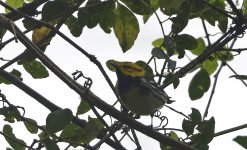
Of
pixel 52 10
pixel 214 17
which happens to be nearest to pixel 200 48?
pixel 214 17

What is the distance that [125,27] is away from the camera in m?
3.10

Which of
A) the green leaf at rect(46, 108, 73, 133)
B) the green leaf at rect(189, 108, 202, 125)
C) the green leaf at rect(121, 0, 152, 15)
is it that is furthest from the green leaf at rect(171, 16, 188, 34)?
the green leaf at rect(46, 108, 73, 133)

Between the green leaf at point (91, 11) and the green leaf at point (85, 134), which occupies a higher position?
the green leaf at point (91, 11)

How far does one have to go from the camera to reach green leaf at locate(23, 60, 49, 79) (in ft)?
10.7

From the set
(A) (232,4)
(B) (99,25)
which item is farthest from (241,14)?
(B) (99,25)

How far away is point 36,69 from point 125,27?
59 cm

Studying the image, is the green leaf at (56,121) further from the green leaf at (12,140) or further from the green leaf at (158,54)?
the green leaf at (158,54)

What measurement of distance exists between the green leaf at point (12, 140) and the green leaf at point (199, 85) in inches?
45.5

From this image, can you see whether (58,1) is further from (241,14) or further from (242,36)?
(242,36)

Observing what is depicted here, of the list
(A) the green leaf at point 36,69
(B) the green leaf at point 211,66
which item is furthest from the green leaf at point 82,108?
(B) the green leaf at point 211,66

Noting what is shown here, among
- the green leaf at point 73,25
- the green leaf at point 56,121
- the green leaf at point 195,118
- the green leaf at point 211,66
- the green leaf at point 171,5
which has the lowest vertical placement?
the green leaf at point 56,121

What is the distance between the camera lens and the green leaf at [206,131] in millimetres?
2699

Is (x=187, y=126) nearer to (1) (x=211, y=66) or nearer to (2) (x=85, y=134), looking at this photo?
(2) (x=85, y=134)

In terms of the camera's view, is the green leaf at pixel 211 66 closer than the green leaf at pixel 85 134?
No
